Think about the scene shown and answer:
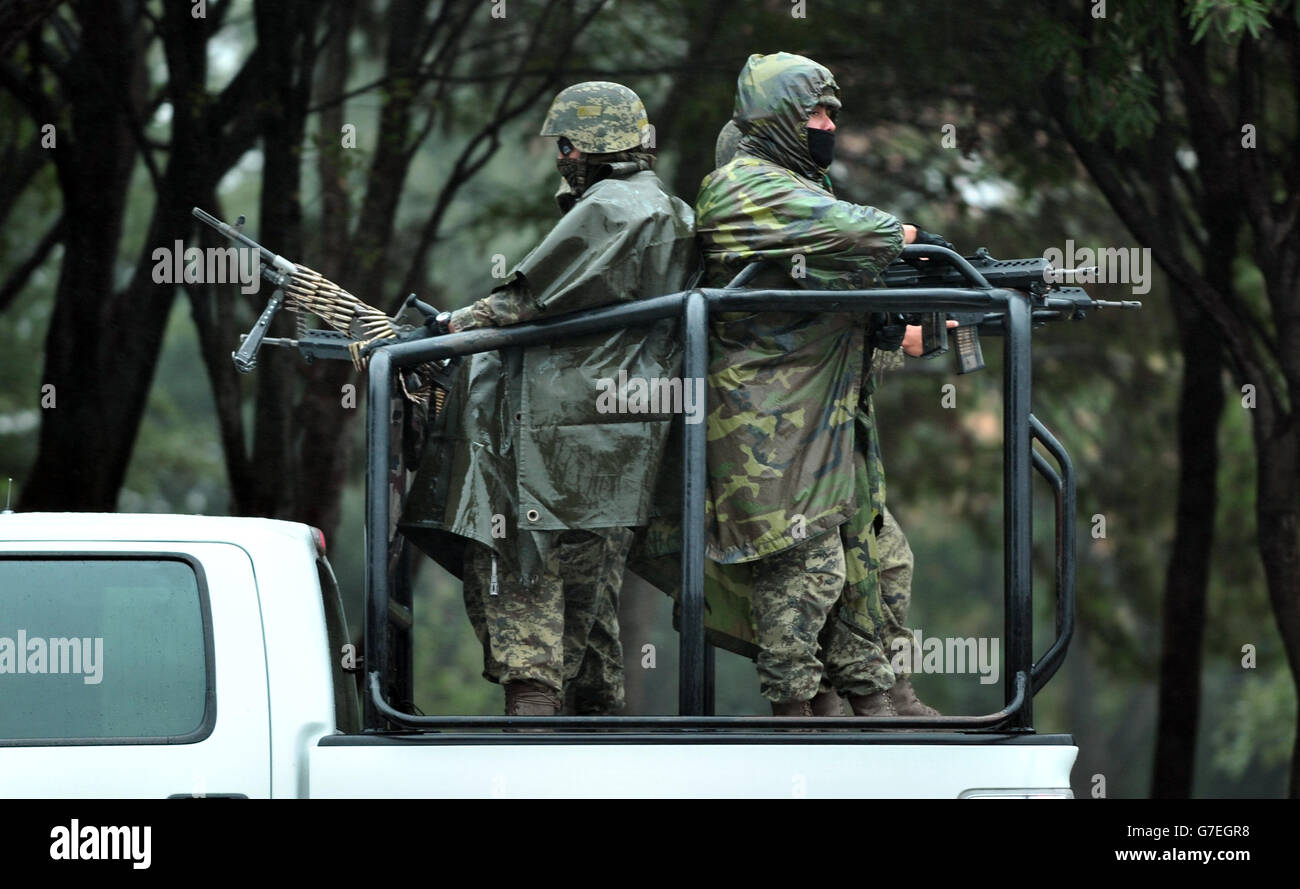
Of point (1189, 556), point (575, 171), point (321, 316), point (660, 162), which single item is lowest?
point (1189, 556)

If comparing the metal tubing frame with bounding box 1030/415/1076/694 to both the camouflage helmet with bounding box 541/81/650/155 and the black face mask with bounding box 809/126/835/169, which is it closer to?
the black face mask with bounding box 809/126/835/169

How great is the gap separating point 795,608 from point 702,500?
1.37ft

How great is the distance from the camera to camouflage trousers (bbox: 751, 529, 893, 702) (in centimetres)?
365

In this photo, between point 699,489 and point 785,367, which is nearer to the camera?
point 699,489

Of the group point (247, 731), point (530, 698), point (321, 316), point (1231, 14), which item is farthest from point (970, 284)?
point (1231, 14)

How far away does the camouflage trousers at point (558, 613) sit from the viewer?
12.2 ft

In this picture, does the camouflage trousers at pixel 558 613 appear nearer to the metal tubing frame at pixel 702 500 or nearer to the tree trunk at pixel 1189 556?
the metal tubing frame at pixel 702 500

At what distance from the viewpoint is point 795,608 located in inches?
144

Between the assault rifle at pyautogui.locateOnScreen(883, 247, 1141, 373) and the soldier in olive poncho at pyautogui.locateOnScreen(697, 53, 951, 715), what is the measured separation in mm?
127

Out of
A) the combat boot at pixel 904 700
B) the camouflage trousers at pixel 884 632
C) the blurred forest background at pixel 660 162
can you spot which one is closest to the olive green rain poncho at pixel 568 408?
the camouflage trousers at pixel 884 632

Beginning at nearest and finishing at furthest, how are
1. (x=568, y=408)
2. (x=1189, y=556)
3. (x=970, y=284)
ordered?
1. (x=568, y=408)
2. (x=970, y=284)
3. (x=1189, y=556)

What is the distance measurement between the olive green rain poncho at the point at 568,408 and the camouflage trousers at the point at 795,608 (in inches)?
12.6

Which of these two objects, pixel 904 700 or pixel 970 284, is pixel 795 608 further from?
pixel 970 284

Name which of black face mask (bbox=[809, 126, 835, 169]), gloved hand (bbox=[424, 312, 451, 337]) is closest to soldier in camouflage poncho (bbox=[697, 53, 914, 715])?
black face mask (bbox=[809, 126, 835, 169])
